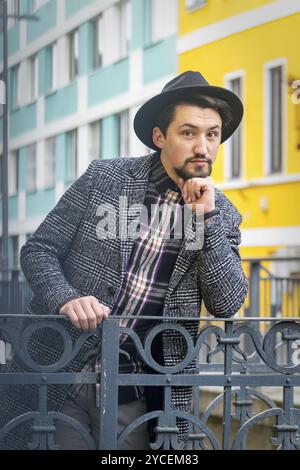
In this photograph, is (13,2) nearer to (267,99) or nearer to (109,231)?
(109,231)

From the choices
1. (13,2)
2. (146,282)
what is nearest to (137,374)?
(146,282)

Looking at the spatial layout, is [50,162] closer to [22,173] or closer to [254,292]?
[22,173]

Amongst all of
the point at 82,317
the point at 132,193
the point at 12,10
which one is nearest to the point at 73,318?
the point at 82,317

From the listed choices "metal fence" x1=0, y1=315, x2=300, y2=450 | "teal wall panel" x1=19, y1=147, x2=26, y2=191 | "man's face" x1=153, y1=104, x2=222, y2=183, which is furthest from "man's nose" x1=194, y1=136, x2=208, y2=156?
"teal wall panel" x1=19, y1=147, x2=26, y2=191

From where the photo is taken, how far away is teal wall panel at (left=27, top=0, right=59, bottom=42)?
3059 mm

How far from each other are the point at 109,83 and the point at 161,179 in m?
1.39

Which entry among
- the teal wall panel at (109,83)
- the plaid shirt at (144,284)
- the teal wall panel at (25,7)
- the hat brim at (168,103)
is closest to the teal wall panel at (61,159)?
the teal wall panel at (109,83)

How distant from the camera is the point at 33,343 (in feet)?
7.10

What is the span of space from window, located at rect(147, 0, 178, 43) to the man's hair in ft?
4.30

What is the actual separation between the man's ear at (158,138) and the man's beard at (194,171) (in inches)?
2.7

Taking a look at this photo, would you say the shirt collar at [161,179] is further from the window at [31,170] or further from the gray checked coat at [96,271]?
the window at [31,170]

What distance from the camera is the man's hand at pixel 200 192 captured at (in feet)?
6.83

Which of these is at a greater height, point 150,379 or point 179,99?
point 179,99

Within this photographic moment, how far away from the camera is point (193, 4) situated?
3.50 m
